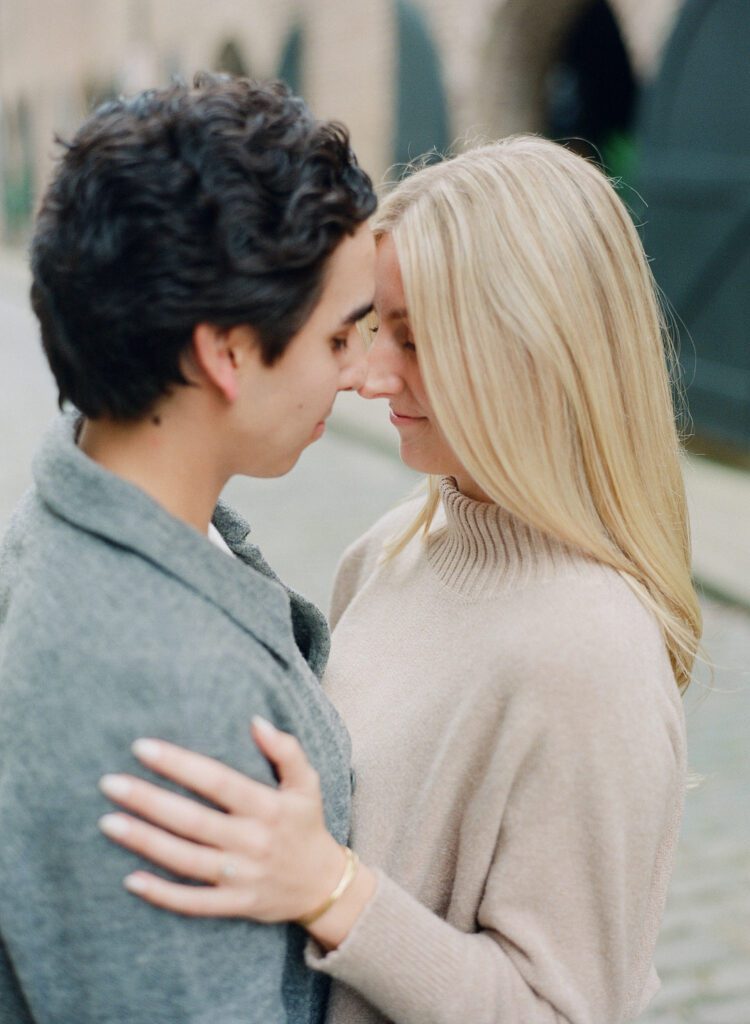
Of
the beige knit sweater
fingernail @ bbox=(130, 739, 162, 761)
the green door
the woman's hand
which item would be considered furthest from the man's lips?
the green door

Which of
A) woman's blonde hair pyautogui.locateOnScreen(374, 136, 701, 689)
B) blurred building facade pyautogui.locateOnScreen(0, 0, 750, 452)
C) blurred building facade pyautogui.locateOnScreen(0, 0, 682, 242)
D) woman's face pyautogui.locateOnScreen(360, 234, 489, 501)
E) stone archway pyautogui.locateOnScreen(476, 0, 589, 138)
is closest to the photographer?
woman's blonde hair pyautogui.locateOnScreen(374, 136, 701, 689)

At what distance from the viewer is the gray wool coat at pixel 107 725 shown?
1.18 metres

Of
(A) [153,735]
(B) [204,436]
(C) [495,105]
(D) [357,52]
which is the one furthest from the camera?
(D) [357,52]

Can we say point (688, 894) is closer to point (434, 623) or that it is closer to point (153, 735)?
point (434, 623)

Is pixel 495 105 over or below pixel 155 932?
below

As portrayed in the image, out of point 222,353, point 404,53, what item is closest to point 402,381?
point 222,353

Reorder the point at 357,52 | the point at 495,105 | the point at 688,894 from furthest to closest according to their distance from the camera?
the point at 357,52, the point at 495,105, the point at 688,894

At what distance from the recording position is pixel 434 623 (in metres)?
1.76

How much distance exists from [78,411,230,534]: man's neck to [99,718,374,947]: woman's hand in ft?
0.94

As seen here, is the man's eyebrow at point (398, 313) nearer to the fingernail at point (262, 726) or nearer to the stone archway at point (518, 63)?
the fingernail at point (262, 726)

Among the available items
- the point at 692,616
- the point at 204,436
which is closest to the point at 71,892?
the point at 204,436

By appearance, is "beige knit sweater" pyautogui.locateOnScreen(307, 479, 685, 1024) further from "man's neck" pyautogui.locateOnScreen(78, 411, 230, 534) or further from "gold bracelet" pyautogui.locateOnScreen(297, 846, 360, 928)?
"man's neck" pyautogui.locateOnScreen(78, 411, 230, 534)

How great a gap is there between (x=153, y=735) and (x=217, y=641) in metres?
0.13

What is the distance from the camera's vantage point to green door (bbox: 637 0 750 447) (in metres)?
7.97
